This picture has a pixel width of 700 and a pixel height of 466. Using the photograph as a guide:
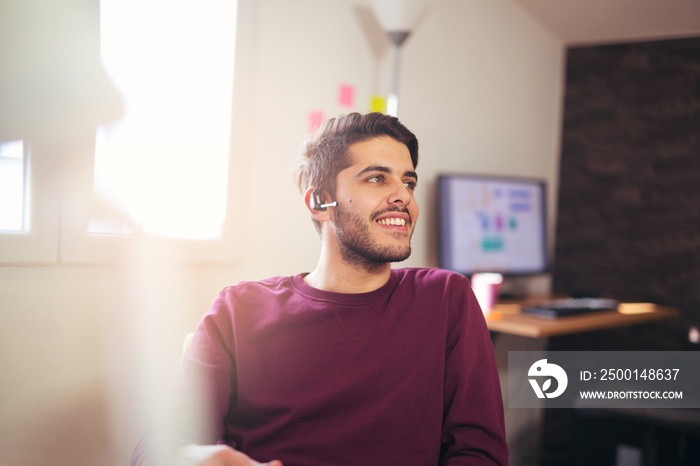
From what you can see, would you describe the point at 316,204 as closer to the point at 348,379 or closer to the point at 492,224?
the point at 348,379

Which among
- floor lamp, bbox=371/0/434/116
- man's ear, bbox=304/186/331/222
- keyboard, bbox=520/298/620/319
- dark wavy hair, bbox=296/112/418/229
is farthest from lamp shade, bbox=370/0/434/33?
keyboard, bbox=520/298/620/319

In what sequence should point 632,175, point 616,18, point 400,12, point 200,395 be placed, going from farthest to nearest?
point 632,175 → point 616,18 → point 400,12 → point 200,395

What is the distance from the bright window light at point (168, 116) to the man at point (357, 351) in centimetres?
48

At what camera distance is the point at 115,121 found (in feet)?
5.10

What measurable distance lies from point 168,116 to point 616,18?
8.05ft

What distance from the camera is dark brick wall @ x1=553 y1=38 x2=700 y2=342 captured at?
3.08 metres

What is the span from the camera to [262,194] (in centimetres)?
194

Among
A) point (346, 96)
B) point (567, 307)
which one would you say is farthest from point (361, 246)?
point (567, 307)

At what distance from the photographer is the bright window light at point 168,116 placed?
1567 millimetres

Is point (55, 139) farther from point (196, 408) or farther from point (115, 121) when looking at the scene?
point (196, 408)

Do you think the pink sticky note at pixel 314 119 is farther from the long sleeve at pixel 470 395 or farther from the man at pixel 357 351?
the long sleeve at pixel 470 395

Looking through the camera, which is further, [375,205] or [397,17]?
[397,17]

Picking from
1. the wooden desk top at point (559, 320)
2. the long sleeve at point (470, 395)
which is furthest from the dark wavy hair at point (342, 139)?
the wooden desk top at point (559, 320)

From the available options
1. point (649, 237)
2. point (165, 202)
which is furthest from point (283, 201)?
point (649, 237)
